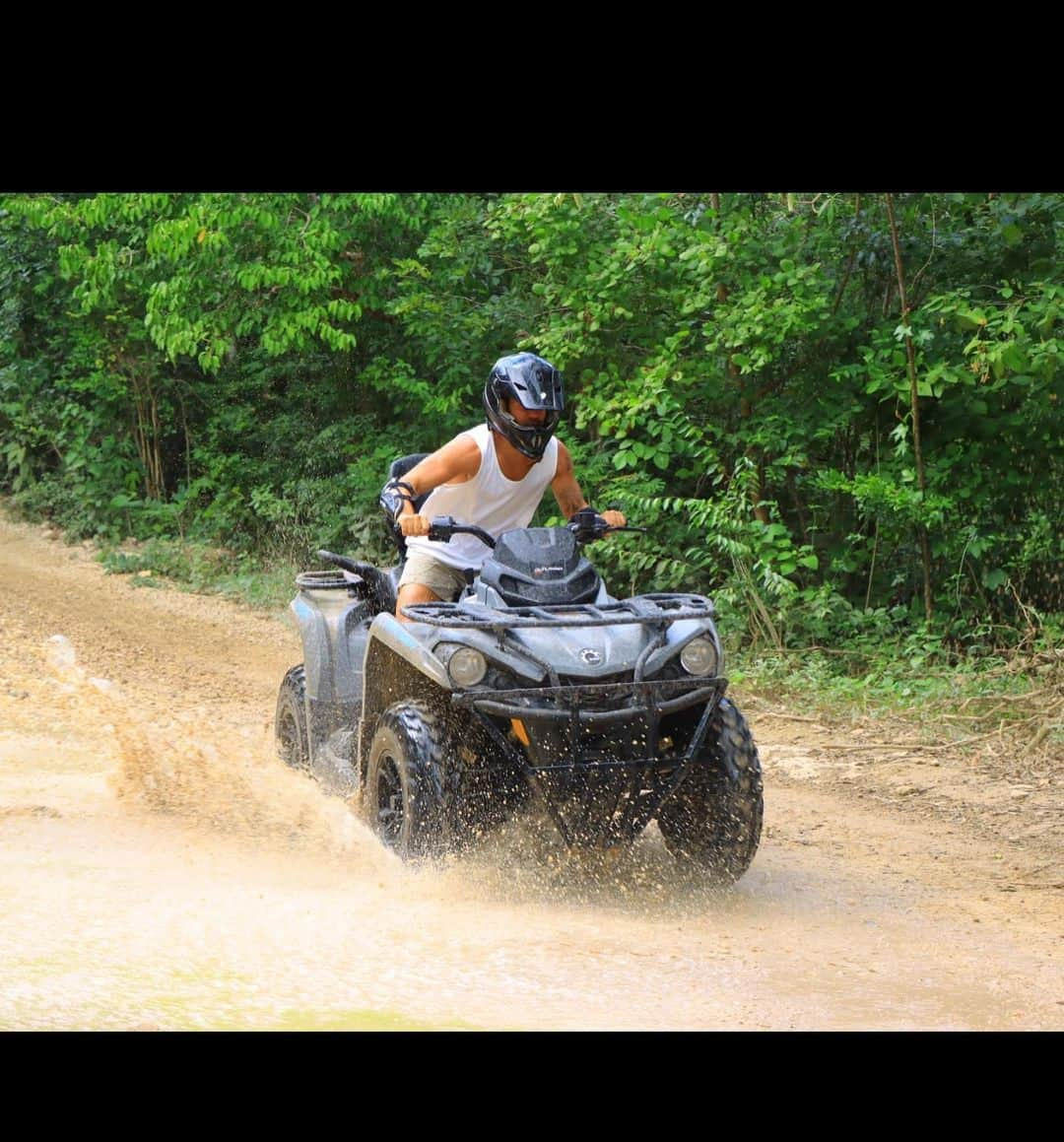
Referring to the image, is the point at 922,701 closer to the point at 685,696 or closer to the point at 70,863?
the point at 685,696

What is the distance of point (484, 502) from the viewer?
631 cm

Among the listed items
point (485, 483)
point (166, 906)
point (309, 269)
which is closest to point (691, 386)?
point (309, 269)

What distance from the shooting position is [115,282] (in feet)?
52.9

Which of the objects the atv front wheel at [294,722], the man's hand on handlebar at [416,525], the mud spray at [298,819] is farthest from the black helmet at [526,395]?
the atv front wheel at [294,722]

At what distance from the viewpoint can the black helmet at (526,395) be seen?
5.87 meters

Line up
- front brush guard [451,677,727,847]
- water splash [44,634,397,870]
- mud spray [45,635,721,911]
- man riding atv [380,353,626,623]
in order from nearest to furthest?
front brush guard [451,677,727,847] < mud spray [45,635,721,911] < man riding atv [380,353,626,623] < water splash [44,634,397,870]

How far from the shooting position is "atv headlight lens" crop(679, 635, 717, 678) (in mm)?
5520

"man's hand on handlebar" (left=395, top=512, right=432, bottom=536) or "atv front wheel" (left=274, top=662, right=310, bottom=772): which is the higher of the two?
"man's hand on handlebar" (left=395, top=512, right=432, bottom=536)

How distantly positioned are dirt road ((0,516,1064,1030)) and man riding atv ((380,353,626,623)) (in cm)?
116

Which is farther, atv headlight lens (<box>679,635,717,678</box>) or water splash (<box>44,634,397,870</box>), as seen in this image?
water splash (<box>44,634,397,870</box>)

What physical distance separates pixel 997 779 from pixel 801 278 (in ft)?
14.0

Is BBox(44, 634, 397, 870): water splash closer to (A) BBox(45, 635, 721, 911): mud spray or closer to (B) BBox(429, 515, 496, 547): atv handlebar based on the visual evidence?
(A) BBox(45, 635, 721, 911): mud spray

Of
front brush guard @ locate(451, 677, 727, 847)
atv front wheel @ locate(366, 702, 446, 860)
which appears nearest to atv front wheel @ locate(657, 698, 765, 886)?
front brush guard @ locate(451, 677, 727, 847)

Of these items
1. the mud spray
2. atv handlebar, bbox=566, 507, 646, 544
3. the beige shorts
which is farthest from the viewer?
the beige shorts
